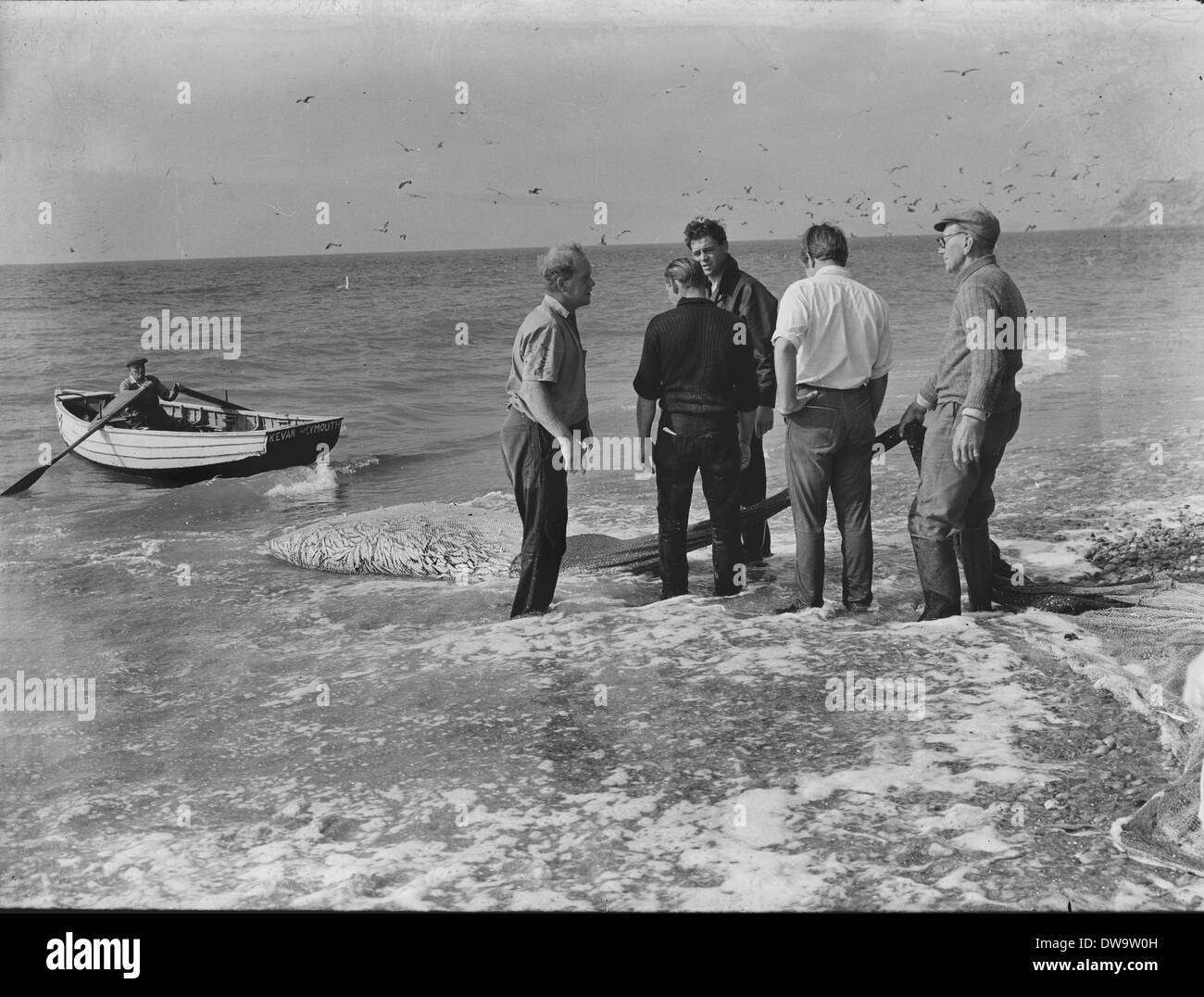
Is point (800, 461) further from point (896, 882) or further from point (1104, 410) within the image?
point (1104, 410)

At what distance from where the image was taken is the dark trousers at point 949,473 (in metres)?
5.30

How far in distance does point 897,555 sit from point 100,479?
985 cm

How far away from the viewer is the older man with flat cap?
511 centimetres

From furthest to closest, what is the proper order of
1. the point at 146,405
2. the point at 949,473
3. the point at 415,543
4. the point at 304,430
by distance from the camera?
the point at 146,405
the point at 304,430
the point at 415,543
the point at 949,473

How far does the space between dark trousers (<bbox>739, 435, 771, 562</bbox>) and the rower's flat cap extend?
1.97m

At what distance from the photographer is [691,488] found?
591cm

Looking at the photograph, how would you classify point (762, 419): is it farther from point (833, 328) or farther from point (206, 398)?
point (206, 398)

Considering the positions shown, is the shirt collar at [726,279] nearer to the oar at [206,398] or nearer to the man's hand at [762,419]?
the man's hand at [762,419]

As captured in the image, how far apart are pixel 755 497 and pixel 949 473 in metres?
1.89

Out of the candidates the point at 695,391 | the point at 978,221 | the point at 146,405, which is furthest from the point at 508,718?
the point at 146,405

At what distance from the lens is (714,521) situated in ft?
20.1

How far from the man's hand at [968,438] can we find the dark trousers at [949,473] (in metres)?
0.05

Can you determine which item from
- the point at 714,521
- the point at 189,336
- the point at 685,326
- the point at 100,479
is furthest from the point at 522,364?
the point at 189,336
